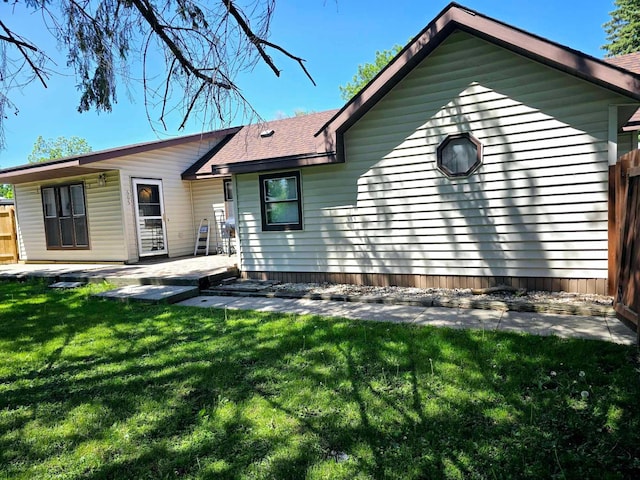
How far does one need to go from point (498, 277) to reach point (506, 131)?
212 centimetres

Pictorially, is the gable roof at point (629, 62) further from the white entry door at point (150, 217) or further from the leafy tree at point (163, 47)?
the white entry door at point (150, 217)

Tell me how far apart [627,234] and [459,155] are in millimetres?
2417

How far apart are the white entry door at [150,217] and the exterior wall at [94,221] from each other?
52cm

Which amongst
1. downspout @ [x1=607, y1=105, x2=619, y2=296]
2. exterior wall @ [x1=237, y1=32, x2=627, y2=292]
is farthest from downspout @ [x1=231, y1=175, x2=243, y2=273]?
downspout @ [x1=607, y1=105, x2=619, y2=296]

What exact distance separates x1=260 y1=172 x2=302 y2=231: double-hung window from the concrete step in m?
1.87

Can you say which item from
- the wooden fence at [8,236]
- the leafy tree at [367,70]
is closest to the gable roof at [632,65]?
the wooden fence at [8,236]

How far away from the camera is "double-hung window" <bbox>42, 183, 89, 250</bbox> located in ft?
36.8

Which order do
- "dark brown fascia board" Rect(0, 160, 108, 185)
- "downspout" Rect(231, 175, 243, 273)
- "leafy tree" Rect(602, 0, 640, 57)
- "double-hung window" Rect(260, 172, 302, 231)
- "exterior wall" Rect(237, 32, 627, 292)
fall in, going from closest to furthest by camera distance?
"exterior wall" Rect(237, 32, 627, 292)
"double-hung window" Rect(260, 172, 302, 231)
"downspout" Rect(231, 175, 243, 273)
"dark brown fascia board" Rect(0, 160, 108, 185)
"leafy tree" Rect(602, 0, 640, 57)

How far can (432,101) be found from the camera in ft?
19.8

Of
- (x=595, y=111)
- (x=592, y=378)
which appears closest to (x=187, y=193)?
(x=595, y=111)

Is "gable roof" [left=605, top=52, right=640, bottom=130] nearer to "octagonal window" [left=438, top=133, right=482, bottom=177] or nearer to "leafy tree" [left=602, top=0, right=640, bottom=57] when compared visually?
"octagonal window" [left=438, top=133, right=482, bottom=177]

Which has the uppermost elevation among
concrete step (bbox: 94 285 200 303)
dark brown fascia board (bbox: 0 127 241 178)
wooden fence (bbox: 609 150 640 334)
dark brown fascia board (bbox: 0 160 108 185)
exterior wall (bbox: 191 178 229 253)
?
dark brown fascia board (bbox: 0 127 241 178)

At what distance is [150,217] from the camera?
11016mm

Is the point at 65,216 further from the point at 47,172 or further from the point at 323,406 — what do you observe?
the point at 323,406
